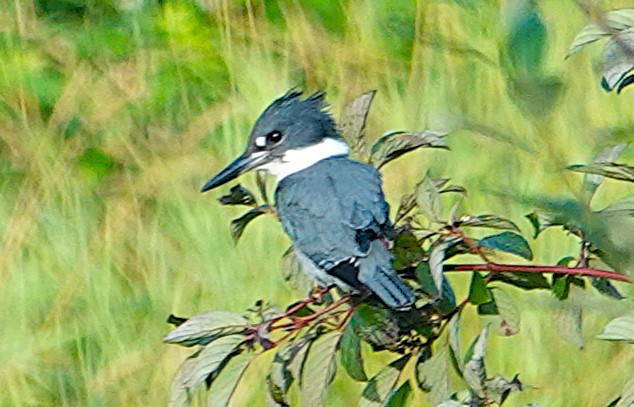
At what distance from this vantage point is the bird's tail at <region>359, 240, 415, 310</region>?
1421 mm

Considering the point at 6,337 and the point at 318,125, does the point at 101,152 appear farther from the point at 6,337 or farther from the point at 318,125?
the point at 318,125

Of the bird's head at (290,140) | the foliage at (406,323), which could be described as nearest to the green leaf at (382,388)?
the foliage at (406,323)

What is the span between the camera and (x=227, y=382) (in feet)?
4.43

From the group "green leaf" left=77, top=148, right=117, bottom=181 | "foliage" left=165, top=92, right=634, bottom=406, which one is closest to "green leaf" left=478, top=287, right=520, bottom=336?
"foliage" left=165, top=92, right=634, bottom=406

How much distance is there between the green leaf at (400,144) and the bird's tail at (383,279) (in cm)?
13

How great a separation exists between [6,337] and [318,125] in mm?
988

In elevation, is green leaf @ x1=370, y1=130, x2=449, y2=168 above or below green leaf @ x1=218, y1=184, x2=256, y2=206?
above

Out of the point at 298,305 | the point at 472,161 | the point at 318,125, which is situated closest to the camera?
the point at 298,305

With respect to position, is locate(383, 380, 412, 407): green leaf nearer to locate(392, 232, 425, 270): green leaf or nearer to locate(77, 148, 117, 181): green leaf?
locate(392, 232, 425, 270): green leaf

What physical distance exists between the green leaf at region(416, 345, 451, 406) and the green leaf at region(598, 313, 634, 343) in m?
0.31

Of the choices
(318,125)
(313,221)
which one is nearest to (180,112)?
(318,125)

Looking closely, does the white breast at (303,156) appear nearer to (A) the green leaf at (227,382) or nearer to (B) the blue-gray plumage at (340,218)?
(B) the blue-gray plumage at (340,218)

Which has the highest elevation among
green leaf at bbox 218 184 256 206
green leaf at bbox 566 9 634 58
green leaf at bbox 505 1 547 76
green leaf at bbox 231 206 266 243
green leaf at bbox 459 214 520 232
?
green leaf at bbox 505 1 547 76

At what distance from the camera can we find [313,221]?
208 centimetres
